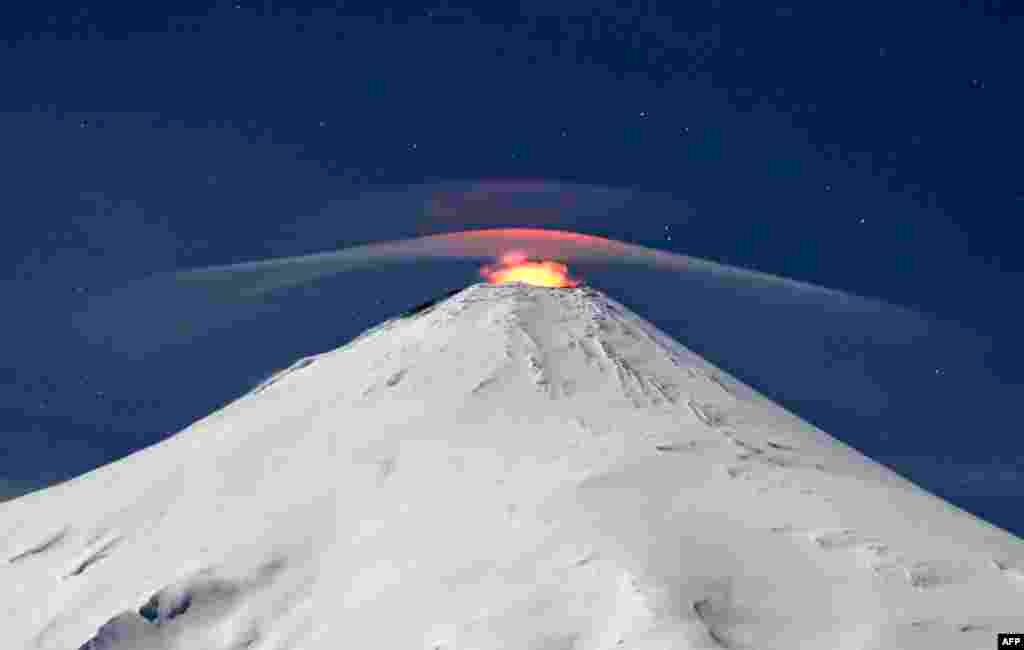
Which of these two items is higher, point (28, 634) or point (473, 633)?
point (473, 633)

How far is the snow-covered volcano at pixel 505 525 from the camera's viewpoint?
209 feet

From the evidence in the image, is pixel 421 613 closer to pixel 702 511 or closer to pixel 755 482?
pixel 702 511

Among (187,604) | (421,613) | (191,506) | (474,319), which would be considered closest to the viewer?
(421,613)

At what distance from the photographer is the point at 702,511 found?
7562 centimetres

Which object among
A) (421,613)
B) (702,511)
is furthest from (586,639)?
(702,511)

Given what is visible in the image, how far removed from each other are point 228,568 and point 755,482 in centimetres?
3074

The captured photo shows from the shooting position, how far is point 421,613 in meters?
66.6

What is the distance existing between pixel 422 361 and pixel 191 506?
2349cm

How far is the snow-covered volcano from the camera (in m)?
63.8

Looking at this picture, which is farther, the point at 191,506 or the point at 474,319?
the point at 474,319

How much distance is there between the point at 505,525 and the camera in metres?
76.8

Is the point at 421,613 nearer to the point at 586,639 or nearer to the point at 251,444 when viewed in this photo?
the point at 586,639

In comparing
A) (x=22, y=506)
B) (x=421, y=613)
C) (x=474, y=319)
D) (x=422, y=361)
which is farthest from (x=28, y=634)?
(x=474, y=319)

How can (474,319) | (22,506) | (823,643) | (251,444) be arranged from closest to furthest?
(823,643)
(251,444)
(22,506)
(474,319)
